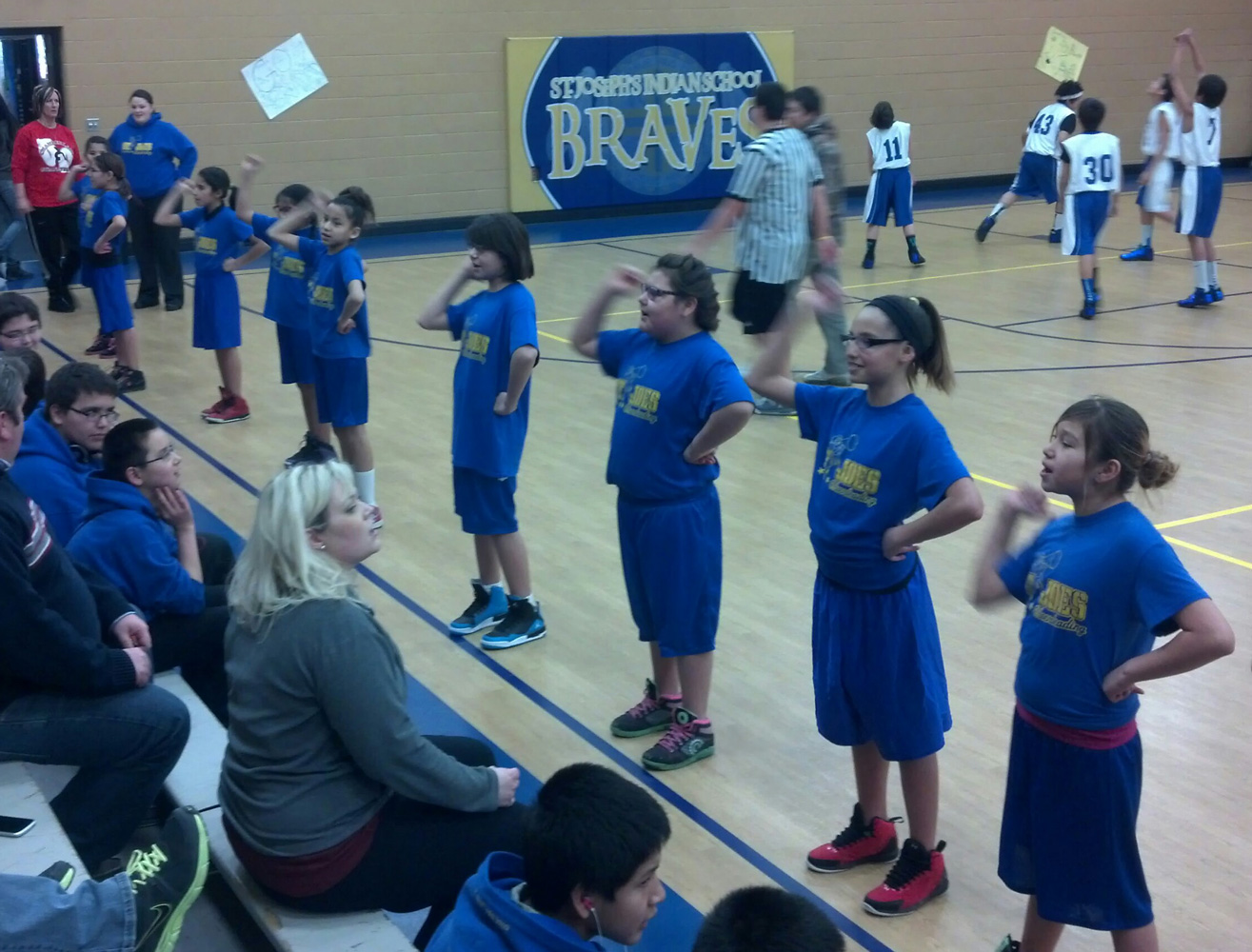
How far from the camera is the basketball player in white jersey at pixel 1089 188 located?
1050 centimetres

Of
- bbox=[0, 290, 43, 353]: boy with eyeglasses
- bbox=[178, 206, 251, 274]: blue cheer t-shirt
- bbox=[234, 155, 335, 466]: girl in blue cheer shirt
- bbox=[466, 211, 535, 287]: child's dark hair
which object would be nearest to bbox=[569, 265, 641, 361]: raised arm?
bbox=[466, 211, 535, 287]: child's dark hair

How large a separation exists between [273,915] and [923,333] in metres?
2.02

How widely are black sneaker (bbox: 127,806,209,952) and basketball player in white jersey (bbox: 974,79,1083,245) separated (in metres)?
12.4

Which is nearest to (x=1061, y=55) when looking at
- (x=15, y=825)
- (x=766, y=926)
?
(x=15, y=825)

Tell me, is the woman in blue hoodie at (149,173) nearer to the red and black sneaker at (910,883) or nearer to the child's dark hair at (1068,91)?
the child's dark hair at (1068,91)

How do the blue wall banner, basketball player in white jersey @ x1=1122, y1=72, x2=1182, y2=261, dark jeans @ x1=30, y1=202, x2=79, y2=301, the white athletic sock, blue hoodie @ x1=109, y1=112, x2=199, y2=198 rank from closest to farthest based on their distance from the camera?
the white athletic sock → dark jeans @ x1=30, y1=202, x2=79, y2=301 → blue hoodie @ x1=109, y1=112, x2=199, y2=198 → basketball player in white jersey @ x1=1122, y1=72, x2=1182, y2=261 → the blue wall banner

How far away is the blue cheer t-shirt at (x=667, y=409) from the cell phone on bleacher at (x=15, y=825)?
73.4 inches

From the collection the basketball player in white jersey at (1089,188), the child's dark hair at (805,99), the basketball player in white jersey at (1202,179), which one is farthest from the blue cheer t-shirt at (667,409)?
the basketball player in white jersey at (1202,179)

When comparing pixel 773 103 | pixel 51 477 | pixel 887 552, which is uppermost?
pixel 773 103

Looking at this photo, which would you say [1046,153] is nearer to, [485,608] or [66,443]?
[485,608]

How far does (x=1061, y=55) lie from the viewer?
51.6 feet

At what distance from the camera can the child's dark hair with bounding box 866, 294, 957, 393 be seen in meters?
3.21

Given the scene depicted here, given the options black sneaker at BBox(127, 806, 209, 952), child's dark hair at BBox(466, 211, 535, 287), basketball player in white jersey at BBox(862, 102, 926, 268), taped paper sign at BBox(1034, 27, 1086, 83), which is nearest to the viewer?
black sneaker at BBox(127, 806, 209, 952)

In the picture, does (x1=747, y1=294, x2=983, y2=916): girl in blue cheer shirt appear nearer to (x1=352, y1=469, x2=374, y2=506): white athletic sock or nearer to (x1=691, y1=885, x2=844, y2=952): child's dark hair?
(x1=691, y1=885, x2=844, y2=952): child's dark hair
